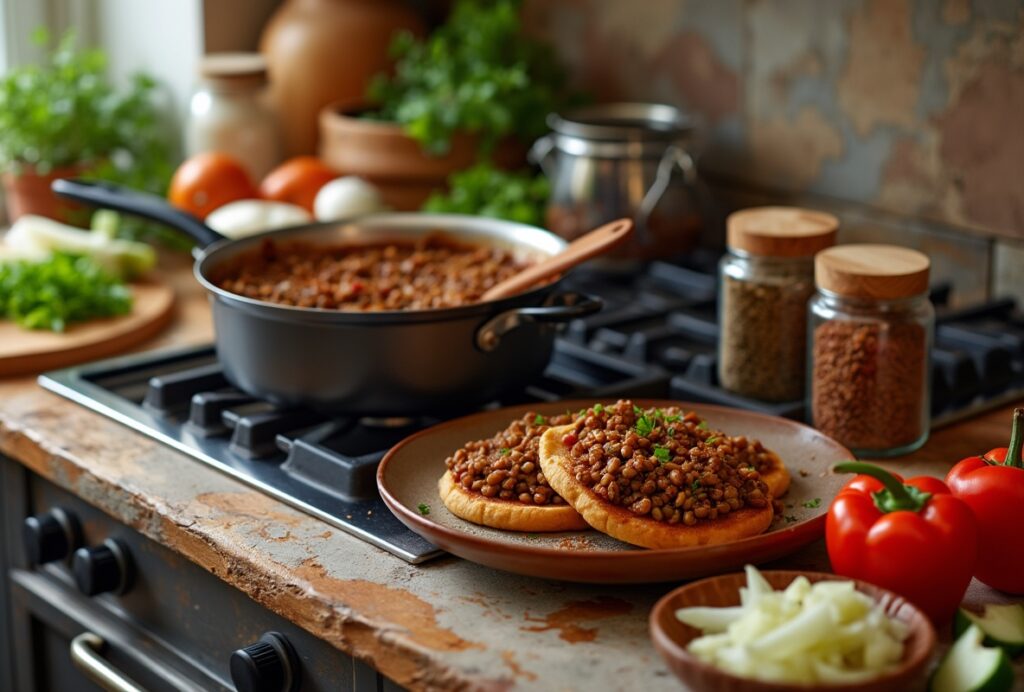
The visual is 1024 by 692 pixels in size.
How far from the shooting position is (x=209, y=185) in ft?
6.50

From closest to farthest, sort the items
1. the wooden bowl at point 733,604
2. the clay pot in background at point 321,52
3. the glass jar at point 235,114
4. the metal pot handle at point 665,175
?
1. the wooden bowl at point 733,604
2. the metal pot handle at point 665,175
3. the glass jar at point 235,114
4. the clay pot in background at point 321,52

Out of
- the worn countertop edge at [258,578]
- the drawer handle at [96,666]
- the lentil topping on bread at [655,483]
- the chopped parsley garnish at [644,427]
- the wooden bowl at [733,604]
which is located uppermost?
the chopped parsley garnish at [644,427]

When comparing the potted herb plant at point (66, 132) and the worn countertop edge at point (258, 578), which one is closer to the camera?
the worn countertop edge at point (258, 578)

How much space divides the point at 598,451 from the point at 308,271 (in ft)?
1.79

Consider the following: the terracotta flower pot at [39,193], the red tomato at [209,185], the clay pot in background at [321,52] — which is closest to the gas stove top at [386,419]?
the red tomato at [209,185]

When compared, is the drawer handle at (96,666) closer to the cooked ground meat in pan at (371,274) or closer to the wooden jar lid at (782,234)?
the cooked ground meat in pan at (371,274)

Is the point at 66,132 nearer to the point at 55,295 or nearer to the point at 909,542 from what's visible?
the point at 55,295

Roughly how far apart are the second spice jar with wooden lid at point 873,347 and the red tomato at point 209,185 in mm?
999

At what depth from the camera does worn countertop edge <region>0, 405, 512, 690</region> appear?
958 millimetres

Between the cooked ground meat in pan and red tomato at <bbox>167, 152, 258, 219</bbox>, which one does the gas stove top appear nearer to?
the cooked ground meat in pan

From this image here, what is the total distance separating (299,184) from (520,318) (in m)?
0.82

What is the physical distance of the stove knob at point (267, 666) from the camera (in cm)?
112

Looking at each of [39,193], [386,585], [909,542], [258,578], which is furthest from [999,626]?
[39,193]

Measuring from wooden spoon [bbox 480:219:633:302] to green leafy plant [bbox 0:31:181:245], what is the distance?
915 mm
